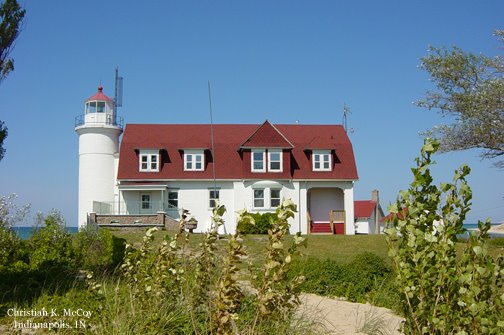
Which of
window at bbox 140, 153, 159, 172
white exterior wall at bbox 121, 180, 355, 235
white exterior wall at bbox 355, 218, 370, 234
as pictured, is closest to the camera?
white exterior wall at bbox 121, 180, 355, 235

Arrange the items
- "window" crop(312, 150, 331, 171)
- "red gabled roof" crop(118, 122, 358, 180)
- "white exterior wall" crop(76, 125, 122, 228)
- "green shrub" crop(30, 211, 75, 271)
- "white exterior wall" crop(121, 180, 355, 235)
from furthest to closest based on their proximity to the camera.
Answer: "window" crop(312, 150, 331, 171)
"white exterior wall" crop(76, 125, 122, 228)
"red gabled roof" crop(118, 122, 358, 180)
"white exterior wall" crop(121, 180, 355, 235)
"green shrub" crop(30, 211, 75, 271)

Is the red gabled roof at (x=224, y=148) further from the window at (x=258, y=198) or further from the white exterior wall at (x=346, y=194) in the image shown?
the window at (x=258, y=198)

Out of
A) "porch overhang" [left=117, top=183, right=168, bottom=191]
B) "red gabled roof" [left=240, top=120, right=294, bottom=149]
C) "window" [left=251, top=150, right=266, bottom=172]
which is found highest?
"red gabled roof" [left=240, top=120, right=294, bottom=149]

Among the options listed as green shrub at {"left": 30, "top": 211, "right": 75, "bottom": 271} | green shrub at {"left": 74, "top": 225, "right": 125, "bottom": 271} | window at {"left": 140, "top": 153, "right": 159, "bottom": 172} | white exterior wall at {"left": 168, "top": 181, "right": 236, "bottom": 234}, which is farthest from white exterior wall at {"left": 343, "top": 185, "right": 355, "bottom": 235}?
green shrub at {"left": 30, "top": 211, "right": 75, "bottom": 271}

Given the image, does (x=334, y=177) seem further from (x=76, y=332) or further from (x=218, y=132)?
(x=76, y=332)

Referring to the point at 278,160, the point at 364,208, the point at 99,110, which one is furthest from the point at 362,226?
the point at 99,110

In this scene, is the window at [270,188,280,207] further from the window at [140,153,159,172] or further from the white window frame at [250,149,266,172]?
the window at [140,153,159,172]

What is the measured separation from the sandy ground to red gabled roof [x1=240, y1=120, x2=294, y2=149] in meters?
23.4

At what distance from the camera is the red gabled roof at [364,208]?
41.9 m

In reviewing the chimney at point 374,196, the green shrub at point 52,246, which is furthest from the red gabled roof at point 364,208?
the green shrub at point 52,246

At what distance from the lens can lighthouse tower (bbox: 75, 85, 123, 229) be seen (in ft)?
118

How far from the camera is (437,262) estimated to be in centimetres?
423

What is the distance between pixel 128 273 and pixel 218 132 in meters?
31.6

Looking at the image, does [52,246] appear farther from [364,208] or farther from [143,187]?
[364,208]
